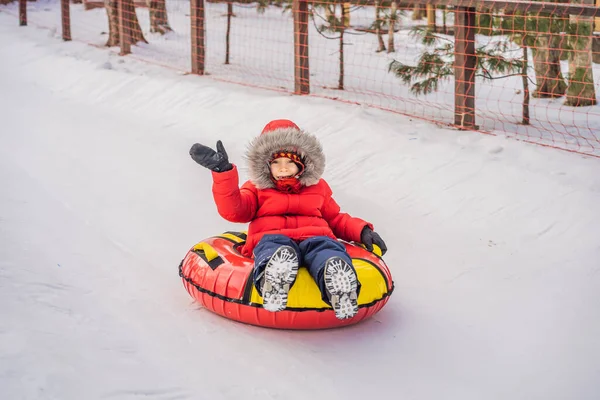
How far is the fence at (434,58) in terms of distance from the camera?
20.3 feet

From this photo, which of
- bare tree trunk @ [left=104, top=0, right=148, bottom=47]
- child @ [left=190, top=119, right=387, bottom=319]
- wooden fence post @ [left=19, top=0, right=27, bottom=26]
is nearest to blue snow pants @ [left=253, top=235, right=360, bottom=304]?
child @ [left=190, top=119, right=387, bottom=319]

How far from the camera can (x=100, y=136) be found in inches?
284

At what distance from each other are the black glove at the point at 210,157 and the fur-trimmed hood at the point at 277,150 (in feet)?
0.69

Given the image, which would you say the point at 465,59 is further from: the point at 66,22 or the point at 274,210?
the point at 66,22

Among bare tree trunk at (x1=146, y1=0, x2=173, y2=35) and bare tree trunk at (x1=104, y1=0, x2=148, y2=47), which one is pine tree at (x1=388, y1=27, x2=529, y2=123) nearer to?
bare tree trunk at (x1=104, y1=0, x2=148, y2=47)

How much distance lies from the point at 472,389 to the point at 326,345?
712 mm

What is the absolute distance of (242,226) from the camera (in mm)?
5207

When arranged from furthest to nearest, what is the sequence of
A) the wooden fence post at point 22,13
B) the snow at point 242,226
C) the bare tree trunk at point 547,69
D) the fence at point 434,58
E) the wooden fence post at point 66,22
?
the wooden fence post at point 22,13 < the wooden fence post at point 66,22 < the bare tree trunk at point 547,69 < the fence at point 434,58 < the snow at point 242,226

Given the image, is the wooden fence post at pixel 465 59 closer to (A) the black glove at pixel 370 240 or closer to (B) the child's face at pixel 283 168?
(A) the black glove at pixel 370 240

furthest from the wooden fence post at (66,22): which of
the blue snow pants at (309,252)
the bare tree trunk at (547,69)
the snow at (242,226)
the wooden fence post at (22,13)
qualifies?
the blue snow pants at (309,252)

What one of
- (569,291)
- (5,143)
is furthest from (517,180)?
(5,143)

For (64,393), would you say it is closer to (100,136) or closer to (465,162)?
(465,162)

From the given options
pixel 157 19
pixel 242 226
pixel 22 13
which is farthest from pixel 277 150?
pixel 22 13

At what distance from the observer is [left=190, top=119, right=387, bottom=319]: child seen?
340 cm
